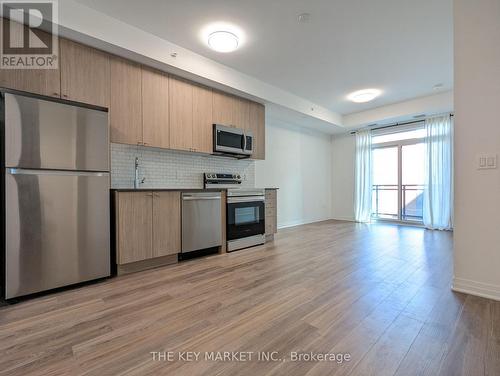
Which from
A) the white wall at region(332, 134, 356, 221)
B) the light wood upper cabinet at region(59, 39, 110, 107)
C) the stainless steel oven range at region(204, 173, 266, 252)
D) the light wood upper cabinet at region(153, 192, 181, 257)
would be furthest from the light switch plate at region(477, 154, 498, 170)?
the white wall at region(332, 134, 356, 221)

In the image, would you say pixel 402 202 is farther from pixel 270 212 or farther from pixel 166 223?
pixel 166 223

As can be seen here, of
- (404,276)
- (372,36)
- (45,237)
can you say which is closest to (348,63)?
(372,36)

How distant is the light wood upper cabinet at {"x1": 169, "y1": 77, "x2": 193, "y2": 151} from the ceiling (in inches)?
20.2

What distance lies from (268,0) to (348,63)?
5.87 feet

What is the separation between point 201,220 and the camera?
3.26 meters

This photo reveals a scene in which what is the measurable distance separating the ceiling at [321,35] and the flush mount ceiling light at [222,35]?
0.26 ft

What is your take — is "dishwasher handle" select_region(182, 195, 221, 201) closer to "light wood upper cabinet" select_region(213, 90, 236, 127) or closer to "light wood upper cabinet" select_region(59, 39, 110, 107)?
"light wood upper cabinet" select_region(213, 90, 236, 127)

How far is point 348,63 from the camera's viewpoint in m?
3.58

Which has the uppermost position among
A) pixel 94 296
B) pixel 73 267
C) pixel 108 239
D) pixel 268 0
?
pixel 268 0

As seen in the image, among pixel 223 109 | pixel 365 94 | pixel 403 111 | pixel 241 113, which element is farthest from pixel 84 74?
pixel 403 111

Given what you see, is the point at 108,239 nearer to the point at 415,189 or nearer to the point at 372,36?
the point at 372,36

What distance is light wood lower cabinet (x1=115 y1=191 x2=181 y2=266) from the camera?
2604 millimetres

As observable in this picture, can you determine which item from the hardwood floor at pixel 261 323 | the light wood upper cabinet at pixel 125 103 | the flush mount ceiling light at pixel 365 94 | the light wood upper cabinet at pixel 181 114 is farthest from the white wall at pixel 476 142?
the light wood upper cabinet at pixel 125 103

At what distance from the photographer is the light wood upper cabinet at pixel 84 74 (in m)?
2.45
